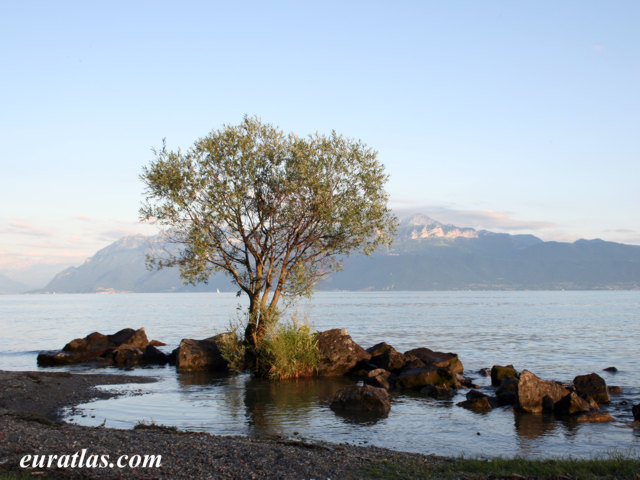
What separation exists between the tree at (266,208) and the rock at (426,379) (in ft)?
25.1

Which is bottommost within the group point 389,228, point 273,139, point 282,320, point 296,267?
point 282,320

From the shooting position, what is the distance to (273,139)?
31.8 metres

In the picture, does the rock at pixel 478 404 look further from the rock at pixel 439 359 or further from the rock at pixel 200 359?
the rock at pixel 200 359

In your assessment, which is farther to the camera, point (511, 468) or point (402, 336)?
point (402, 336)

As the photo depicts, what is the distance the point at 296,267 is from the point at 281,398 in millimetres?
8979

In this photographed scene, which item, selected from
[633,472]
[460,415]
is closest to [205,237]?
[460,415]

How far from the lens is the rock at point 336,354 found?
107ft

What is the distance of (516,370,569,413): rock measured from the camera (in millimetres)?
22094

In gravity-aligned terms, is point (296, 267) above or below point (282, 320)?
above

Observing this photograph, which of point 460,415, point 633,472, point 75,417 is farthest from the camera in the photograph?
point 460,415

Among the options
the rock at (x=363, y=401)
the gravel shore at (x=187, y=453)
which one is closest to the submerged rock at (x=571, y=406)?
the rock at (x=363, y=401)

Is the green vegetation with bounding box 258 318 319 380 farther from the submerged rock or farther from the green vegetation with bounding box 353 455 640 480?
the green vegetation with bounding box 353 455 640 480

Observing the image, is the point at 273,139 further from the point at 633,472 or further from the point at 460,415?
the point at 633,472

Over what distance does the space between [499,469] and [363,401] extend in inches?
409
